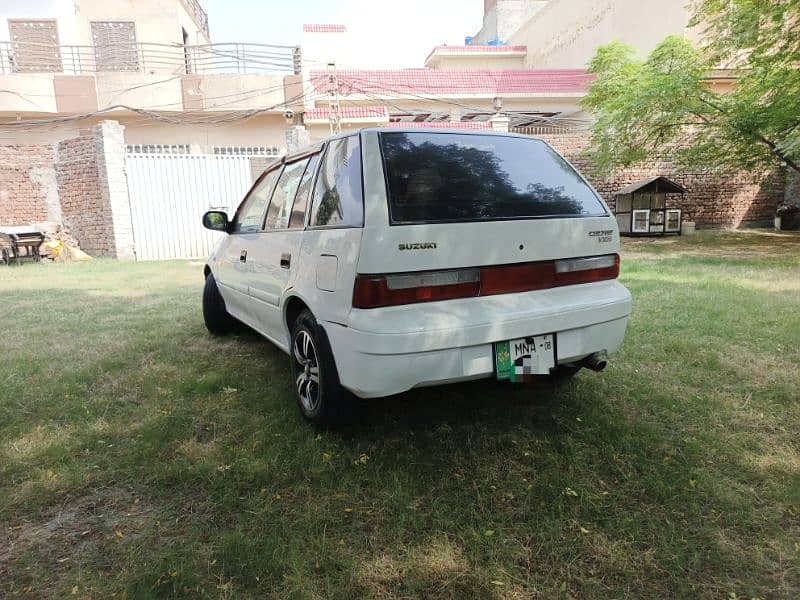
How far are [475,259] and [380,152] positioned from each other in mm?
705

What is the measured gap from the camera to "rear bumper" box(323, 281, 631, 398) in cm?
229

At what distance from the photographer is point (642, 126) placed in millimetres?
12219

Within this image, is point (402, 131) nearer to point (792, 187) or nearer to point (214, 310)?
point (214, 310)

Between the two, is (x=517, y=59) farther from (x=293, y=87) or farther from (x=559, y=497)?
(x=559, y=497)

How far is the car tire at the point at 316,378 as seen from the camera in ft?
8.54

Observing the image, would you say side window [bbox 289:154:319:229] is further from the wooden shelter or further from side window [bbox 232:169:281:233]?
the wooden shelter

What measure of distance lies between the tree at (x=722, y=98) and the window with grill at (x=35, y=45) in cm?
1921

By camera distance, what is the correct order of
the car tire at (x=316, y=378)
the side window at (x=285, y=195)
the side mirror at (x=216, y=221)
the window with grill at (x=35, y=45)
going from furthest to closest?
the window with grill at (x=35, y=45)
the side mirror at (x=216, y=221)
the side window at (x=285, y=195)
the car tire at (x=316, y=378)

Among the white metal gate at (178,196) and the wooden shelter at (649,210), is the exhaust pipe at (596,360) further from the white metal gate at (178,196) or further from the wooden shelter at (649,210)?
the wooden shelter at (649,210)

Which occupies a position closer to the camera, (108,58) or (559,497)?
(559,497)

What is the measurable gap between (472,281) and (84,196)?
43.5ft

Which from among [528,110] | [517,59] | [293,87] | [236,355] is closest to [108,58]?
[293,87]

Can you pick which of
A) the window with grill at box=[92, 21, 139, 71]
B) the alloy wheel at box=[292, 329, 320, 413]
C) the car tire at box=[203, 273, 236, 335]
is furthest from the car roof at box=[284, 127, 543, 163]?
the window with grill at box=[92, 21, 139, 71]

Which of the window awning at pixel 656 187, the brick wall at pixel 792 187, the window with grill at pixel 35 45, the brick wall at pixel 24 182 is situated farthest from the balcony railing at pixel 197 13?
the brick wall at pixel 792 187
